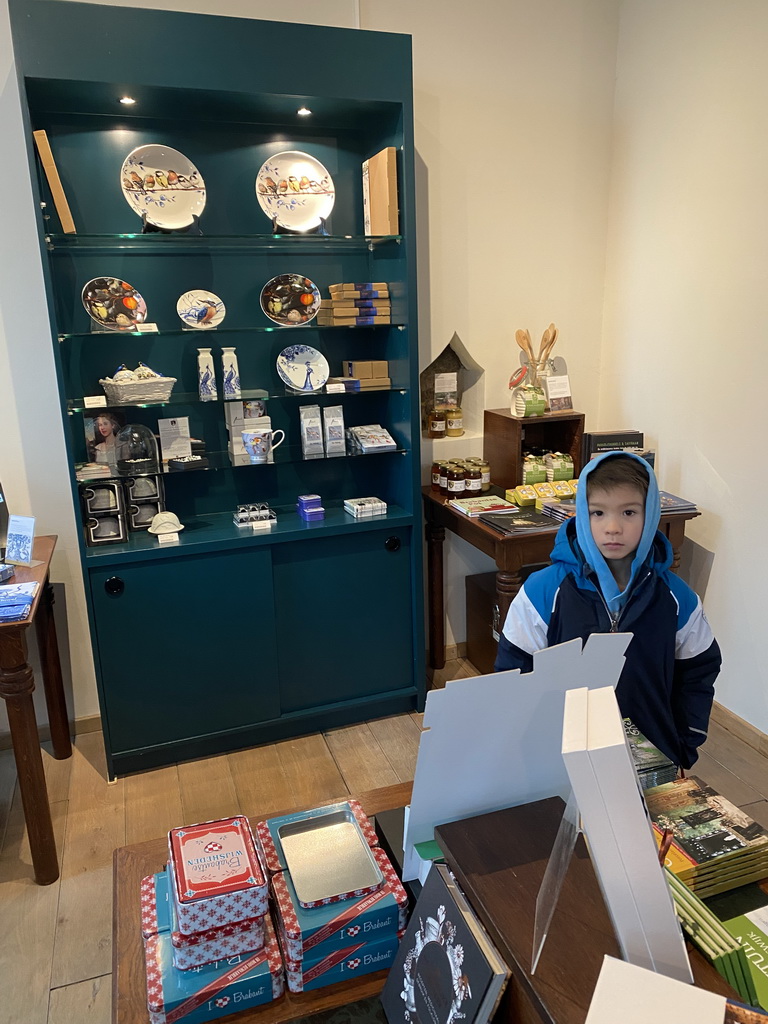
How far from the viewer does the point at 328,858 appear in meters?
1.26

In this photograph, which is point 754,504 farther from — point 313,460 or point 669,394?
point 313,460

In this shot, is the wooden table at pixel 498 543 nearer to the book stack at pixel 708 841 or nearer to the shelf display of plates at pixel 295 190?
the shelf display of plates at pixel 295 190

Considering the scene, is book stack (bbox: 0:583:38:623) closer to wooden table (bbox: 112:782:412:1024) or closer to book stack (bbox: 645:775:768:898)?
wooden table (bbox: 112:782:412:1024)

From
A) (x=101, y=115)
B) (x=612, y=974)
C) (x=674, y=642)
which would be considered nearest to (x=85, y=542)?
(x=101, y=115)

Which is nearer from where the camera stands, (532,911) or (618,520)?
(532,911)

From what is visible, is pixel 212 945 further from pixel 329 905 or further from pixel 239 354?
pixel 239 354

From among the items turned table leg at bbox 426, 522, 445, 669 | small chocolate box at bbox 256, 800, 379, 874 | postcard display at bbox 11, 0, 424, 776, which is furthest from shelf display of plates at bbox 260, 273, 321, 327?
small chocolate box at bbox 256, 800, 379, 874

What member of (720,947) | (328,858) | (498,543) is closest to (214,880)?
(328,858)

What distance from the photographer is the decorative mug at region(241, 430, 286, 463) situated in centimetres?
271

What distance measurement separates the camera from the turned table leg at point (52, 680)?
8.65ft

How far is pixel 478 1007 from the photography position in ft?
2.68

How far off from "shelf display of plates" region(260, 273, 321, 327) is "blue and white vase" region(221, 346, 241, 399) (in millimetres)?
232

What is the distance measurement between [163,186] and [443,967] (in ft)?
8.20

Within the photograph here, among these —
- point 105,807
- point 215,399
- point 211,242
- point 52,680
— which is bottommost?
point 105,807
